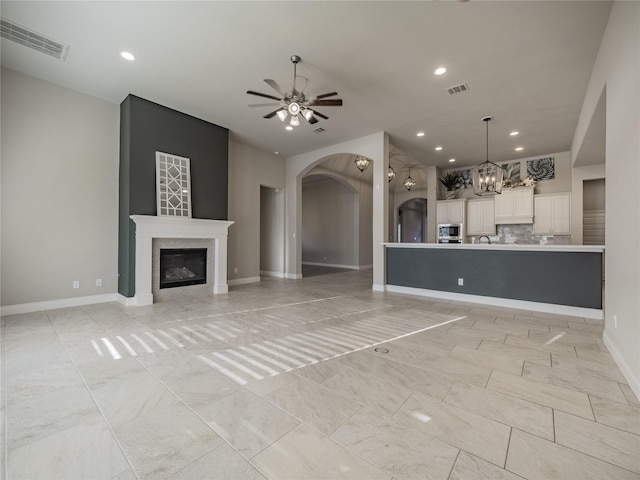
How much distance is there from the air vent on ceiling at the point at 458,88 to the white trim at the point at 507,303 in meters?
3.47

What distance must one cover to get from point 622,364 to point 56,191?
7.19 meters

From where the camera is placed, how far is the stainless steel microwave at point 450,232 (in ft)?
27.4

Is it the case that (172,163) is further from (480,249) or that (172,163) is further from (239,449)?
(480,249)

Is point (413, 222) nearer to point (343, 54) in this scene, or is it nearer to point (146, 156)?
point (343, 54)

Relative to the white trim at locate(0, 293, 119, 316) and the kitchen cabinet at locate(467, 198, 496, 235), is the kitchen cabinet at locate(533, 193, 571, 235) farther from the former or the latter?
the white trim at locate(0, 293, 119, 316)

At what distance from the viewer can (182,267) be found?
5340 mm

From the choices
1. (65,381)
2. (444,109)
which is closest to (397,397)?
(65,381)

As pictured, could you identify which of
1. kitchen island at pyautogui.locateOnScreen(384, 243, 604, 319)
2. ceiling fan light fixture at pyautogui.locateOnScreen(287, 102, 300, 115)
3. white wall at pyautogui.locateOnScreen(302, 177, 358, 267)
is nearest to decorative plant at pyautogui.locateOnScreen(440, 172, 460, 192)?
white wall at pyautogui.locateOnScreen(302, 177, 358, 267)

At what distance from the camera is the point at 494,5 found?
2.74 m

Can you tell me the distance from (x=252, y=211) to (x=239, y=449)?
621 cm

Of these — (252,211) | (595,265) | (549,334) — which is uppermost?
(252,211)

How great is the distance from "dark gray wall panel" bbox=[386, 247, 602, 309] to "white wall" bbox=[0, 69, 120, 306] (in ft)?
18.1

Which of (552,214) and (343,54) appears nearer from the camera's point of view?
(343,54)

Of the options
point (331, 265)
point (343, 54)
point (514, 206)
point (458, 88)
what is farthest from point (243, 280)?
point (514, 206)
